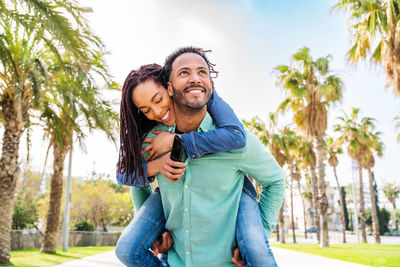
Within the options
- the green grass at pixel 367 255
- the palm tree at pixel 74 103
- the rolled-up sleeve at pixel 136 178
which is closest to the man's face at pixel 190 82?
the rolled-up sleeve at pixel 136 178

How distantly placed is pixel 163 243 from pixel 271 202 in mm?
687

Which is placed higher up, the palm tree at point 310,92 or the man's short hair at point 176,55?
the palm tree at point 310,92

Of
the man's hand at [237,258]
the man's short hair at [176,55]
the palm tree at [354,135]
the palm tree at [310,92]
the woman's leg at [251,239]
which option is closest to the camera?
the woman's leg at [251,239]

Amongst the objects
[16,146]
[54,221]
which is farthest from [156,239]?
[54,221]

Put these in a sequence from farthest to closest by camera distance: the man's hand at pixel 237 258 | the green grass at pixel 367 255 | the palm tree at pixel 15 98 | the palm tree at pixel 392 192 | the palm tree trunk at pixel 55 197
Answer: the palm tree at pixel 392 192, the palm tree trunk at pixel 55 197, the green grass at pixel 367 255, the palm tree at pixel 15 98, the man's hand at pixel 237 258

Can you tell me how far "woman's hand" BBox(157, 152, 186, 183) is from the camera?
1.87m

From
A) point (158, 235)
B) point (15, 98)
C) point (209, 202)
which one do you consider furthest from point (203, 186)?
point (15, 98)

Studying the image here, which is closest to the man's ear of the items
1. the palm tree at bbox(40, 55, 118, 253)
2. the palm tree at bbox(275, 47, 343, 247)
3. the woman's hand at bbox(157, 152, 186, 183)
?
the woman's hand at bbox(157, 152, 186, 183)

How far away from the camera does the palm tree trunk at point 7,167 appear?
32.2ft

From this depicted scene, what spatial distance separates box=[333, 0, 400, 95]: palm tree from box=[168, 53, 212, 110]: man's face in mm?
11079

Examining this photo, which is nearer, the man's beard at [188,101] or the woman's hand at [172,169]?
the woman's hand at [172,169]

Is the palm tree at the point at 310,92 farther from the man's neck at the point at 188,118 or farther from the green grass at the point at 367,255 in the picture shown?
the man's neck at the point at 188,118

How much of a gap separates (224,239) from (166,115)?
77 cm

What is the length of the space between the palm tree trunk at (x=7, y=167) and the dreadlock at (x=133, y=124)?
8.78m
